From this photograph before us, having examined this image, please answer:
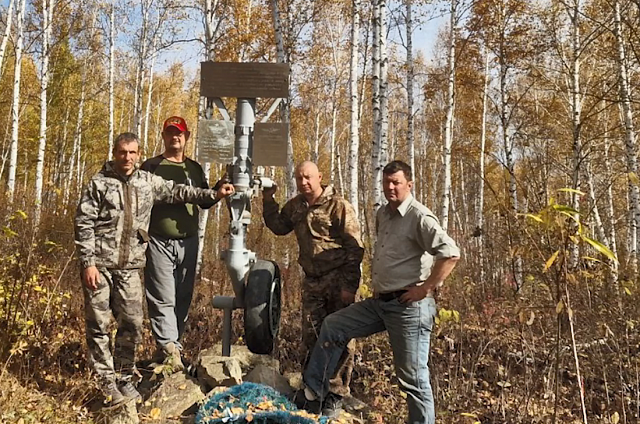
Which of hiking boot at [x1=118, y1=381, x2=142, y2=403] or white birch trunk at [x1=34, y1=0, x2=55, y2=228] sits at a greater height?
white birch trunk at [x1=34, y1=0, x2=55, y2=228]

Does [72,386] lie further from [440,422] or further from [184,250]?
[440,422]

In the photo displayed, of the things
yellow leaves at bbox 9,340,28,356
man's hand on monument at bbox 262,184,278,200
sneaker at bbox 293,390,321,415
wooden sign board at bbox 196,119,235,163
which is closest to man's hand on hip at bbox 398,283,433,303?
sneaker at bbox 293,390,321,415

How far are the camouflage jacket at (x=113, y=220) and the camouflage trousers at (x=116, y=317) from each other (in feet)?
0.41

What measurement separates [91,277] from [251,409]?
1535 millimetres

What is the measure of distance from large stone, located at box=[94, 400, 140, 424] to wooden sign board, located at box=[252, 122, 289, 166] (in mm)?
2228

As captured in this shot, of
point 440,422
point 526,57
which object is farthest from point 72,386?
point 526,57

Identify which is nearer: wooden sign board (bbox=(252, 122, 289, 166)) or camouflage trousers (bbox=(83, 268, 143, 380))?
camouflage trousers (bbox=(83, 268, 143, 380))

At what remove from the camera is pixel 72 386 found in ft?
13.0

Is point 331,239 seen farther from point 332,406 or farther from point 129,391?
point 129,391

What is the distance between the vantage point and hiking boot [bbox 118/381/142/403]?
3709 mm

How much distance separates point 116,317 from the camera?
3730 millimetres

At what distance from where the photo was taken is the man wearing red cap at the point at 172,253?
4.07 metres

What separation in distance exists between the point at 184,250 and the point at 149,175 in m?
0.77

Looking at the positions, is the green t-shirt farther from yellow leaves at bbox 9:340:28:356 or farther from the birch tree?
the birch tree
